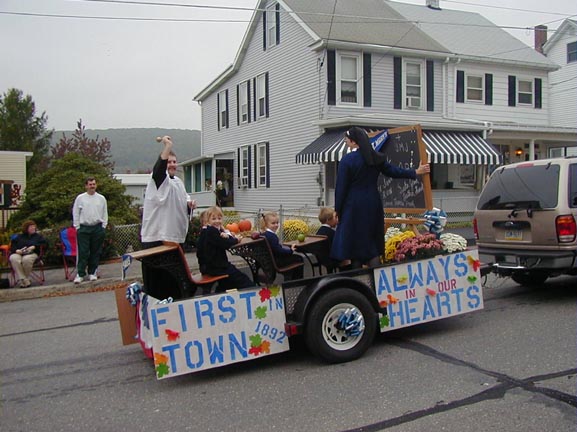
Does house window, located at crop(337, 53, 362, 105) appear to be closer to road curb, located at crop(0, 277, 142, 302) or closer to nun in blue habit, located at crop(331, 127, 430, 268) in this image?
road curb, located at crop(0, 277, 142, 302)

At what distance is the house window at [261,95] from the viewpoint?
24.1 metres

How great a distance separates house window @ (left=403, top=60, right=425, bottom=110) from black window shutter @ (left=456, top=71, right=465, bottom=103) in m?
1.88

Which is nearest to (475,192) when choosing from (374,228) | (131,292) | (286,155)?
(286,155)

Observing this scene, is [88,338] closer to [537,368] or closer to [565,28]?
[537,368]

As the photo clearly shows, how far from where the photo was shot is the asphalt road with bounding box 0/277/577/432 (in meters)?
4.00

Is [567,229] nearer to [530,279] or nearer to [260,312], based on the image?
[530,279]

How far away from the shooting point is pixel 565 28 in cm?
2966

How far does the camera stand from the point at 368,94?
20484 millimetres

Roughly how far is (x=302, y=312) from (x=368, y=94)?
1650cm

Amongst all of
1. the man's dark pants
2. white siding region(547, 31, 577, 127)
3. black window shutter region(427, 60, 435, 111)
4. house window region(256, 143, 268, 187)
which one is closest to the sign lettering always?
the man's dark pants

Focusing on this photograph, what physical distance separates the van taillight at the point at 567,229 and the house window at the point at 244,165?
19522 mm

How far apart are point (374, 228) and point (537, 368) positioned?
194 centimetres

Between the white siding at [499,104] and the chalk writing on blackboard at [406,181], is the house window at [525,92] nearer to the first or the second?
the white siding at [499,104]

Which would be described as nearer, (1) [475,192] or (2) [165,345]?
(2) [165,345]
